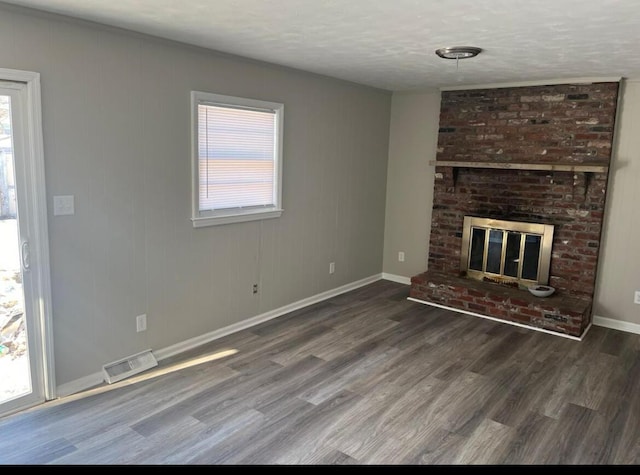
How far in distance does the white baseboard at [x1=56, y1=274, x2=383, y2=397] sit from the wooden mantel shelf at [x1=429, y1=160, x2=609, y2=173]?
5.61 ft

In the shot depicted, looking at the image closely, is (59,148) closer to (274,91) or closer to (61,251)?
(61,251)

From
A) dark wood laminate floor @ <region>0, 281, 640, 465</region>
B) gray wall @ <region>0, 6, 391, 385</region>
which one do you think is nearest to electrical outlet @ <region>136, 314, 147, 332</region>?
gray wall @ <region>0, 6, 391, 385</region>

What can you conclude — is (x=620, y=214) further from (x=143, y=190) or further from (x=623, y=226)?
(x=143, y=190)

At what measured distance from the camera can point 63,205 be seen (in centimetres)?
285

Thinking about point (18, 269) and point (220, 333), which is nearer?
point (18, 269)

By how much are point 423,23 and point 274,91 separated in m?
1.78

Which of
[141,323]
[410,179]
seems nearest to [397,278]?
[410,179]

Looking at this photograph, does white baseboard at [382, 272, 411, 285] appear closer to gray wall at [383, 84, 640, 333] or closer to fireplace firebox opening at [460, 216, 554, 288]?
fireplace firebox opening at [460, 216, 554, 288]

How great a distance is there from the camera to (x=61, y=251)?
2.87m

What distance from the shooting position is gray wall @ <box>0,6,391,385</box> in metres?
2.81

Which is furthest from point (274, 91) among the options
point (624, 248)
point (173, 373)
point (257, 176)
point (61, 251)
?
point (624, 248)

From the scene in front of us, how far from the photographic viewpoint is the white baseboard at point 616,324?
438 cm

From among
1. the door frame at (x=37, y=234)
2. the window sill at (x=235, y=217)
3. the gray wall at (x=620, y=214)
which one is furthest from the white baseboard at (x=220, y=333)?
the gray wall at (x=620, y=214)

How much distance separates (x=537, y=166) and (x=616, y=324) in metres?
1.68
